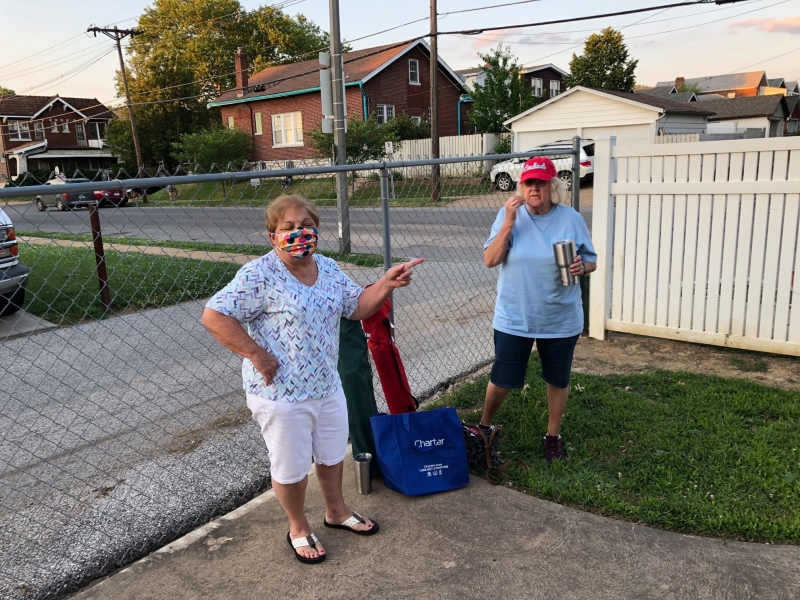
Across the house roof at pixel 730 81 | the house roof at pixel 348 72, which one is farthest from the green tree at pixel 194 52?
the house roof at pixel 730 81

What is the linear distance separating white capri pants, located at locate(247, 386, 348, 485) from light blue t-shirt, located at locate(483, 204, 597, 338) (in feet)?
3.96

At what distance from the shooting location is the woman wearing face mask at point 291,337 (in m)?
2.38

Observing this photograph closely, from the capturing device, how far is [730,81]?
8181cm

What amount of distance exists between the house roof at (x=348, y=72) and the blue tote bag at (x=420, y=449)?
89.3 ft

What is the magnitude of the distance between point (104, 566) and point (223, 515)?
0.58 m

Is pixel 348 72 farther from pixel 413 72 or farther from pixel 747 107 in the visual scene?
pixel 747 107

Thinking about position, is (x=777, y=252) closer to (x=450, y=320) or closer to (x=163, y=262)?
(x=450, y=320)

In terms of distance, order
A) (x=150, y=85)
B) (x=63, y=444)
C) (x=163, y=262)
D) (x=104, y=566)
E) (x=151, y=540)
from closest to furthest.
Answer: (x=104, y=566), (x=151, y=540), (x=63, y=444), (x=163, y=262), (x=150, y=85)

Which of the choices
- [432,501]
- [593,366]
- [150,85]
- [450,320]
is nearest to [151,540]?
[432,501]

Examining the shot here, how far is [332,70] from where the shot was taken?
11.3m

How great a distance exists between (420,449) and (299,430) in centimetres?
88

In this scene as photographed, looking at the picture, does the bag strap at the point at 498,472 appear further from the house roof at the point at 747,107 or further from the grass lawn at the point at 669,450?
the house roof at the point at 747,107

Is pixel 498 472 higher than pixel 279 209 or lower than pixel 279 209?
lower

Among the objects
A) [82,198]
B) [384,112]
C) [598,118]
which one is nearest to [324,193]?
[82,198]
